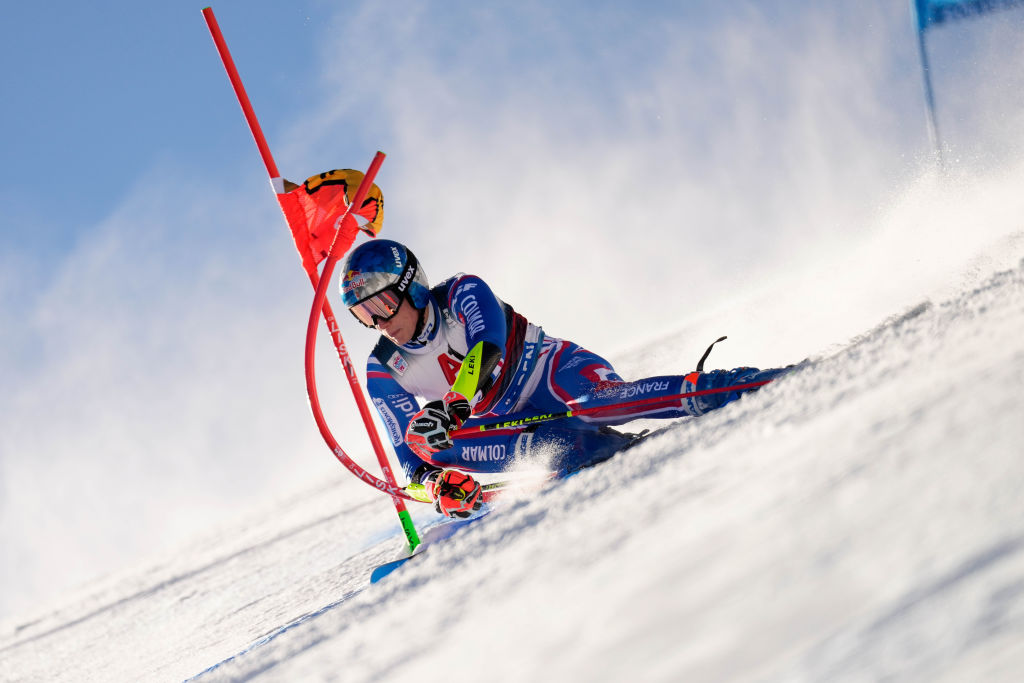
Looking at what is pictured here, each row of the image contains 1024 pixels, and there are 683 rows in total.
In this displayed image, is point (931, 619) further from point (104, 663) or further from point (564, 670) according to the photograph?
point (104, 663)

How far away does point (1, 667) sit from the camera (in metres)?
5.08

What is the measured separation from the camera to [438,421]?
10.9 feet

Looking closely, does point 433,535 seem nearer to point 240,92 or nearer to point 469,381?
point 469,381

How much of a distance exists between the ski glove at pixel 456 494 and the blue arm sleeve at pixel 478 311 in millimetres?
587

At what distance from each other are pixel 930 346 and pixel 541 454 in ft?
6.58

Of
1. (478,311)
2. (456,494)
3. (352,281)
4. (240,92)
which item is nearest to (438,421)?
(456,494)

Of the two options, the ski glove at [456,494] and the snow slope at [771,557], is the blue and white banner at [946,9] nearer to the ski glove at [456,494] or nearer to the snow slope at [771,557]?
the snow slope at [771,557]

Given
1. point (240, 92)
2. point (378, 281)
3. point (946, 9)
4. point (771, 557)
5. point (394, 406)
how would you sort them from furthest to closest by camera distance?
point (946, 9)
point (240, 92)
point (394, 406)
point (378, 281)
point (771, 557)

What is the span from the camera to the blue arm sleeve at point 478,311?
3.49m

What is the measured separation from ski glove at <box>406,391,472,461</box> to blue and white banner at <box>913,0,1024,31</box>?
7.97 meters

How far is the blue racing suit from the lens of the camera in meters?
3.53

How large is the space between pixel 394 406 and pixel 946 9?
796cm

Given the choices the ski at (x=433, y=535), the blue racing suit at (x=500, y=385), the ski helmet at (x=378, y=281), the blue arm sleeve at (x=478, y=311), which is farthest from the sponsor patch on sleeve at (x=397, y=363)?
the ski at (x=433, y=535)

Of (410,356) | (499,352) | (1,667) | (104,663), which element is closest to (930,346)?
(499,352)
